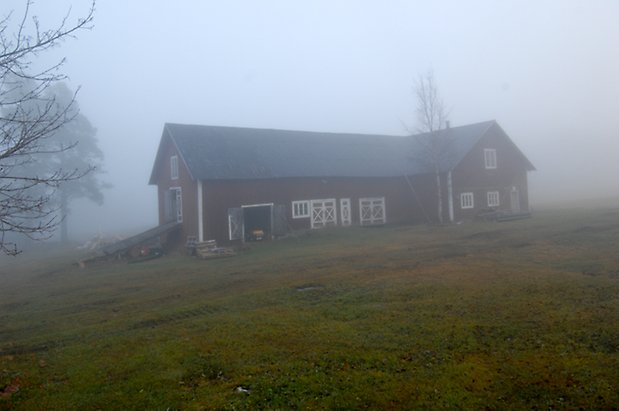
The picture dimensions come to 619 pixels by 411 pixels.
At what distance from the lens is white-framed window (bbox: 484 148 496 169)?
3644 centimetres

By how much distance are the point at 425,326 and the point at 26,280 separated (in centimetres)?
1862

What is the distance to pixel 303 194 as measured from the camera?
101 ft

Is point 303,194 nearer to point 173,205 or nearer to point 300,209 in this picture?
point 300,209

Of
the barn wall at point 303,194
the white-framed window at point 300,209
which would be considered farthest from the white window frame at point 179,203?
the white-framed window at point 300,209

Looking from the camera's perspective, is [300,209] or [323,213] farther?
[323,213]

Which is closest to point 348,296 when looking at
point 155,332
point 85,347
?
point 155,332

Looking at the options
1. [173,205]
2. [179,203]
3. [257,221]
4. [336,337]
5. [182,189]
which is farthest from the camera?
[173,205]

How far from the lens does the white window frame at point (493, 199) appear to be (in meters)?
36.6

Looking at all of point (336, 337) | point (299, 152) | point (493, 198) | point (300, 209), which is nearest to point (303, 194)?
point (300, 209)

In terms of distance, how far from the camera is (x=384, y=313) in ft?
32.4

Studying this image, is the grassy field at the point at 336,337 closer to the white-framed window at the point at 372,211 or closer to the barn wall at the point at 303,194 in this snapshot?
the barn wall at the point at 303,194

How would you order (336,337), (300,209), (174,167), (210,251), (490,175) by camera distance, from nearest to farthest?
(336,337)
(210,251)
(174,167)
(300,209)
(490,175)

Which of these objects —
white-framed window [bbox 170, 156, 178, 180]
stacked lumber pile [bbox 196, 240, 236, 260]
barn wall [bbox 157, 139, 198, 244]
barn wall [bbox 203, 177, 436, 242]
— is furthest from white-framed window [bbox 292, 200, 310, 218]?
white-framed window [bbox 170, 156, 178, 180]

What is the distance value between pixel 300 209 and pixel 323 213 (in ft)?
5.90
